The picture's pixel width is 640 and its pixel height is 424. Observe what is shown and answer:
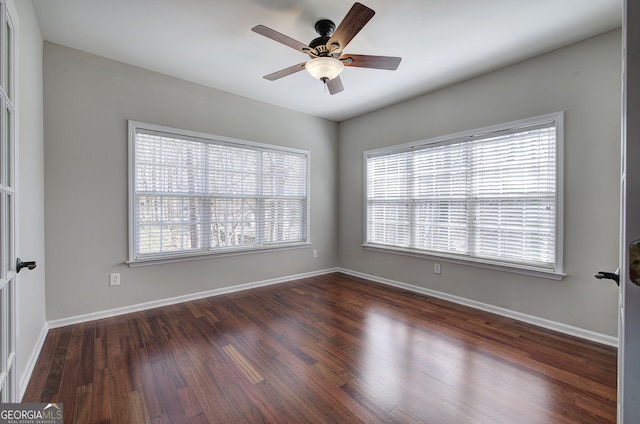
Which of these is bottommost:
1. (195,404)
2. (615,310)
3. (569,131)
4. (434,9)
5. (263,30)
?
(195,404)

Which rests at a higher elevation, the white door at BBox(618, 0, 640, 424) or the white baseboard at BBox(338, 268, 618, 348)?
the white door at BBox(618, 0, 640, 424)

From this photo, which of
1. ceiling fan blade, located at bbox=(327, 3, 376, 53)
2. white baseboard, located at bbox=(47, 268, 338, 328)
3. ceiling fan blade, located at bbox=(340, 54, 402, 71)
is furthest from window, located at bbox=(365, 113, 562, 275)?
ceiling fan blade, located at bbox=(327, 3, 376, 53)

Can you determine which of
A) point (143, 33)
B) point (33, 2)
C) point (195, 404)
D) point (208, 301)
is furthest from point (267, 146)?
point (195, 404)

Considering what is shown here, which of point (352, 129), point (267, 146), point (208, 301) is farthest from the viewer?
point (352, 129)

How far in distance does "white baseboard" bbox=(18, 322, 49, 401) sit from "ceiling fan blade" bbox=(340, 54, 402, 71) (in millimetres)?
3118

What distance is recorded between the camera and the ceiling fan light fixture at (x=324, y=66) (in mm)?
2227

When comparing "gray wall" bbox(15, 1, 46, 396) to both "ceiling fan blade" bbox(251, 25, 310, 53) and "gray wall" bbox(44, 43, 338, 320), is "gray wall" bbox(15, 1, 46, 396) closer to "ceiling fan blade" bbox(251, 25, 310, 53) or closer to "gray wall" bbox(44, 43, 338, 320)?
"gray wall" bbox(44, 43, 338, 320)

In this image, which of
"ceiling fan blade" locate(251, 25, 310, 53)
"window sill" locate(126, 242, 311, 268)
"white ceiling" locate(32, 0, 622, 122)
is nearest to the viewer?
"ceiling fan blade" locate(251, 25, 310, 53)

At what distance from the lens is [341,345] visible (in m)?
2.44

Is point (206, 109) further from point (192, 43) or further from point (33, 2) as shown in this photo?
point (33, 2)

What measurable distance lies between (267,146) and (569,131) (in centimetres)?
350

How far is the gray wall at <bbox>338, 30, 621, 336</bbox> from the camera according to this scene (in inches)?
96.7

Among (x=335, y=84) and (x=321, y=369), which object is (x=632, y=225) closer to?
(x=321, y=369)
